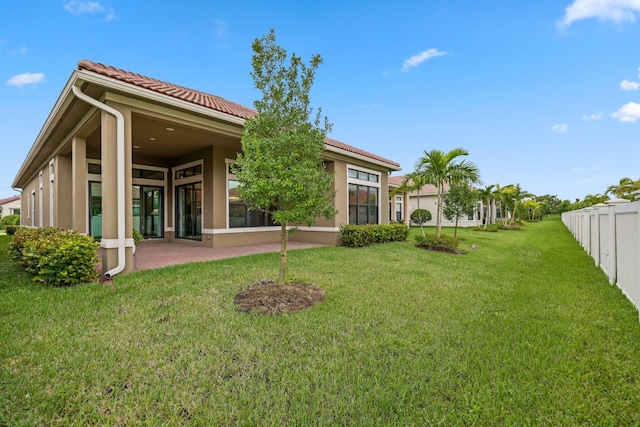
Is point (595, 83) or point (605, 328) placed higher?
point (595, 83)

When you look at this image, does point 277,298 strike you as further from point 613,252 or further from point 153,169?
point 153,169

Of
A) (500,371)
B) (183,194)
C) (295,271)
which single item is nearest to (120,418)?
(500,371)

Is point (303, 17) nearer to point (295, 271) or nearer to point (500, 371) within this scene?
point (295, 271)

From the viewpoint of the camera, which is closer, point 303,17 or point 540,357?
point 540,357

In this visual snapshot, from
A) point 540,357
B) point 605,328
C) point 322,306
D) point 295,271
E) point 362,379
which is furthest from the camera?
point 295,271

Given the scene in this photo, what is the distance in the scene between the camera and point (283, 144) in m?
4.48

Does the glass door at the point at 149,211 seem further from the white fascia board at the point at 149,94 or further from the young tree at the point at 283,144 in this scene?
the young tree at the point at 283,144

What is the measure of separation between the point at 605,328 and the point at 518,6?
10.2 metres

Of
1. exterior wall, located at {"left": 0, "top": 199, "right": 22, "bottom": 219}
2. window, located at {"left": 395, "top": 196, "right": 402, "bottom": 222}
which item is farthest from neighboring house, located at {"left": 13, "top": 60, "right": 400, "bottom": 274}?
exterior wall, located at {"left": 0, "top": 199, "right": 22, "bottom": 219}

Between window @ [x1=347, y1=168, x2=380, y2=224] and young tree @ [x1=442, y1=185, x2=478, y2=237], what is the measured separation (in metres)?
3.29

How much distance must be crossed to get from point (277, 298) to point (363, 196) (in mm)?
9178

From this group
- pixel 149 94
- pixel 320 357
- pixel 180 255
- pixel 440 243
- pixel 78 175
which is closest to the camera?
pixel 320 357

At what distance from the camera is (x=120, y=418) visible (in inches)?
79.1

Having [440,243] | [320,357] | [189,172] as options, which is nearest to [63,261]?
[320,357]
